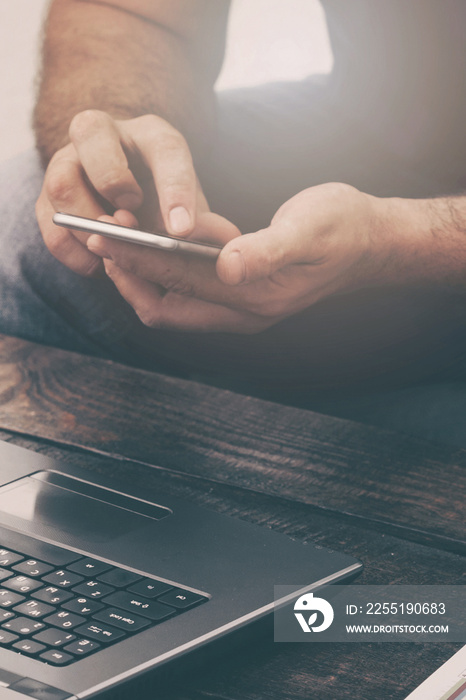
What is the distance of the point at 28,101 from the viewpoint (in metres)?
0.96

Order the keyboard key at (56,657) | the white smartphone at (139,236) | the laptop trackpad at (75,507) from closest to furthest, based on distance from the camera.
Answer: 1. the keyboard key at (56,657)
2. the laptop trackpad at (75,507)
3. the white smartphone at (139,236)

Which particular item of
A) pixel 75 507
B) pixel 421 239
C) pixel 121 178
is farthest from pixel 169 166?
pixel 75 507

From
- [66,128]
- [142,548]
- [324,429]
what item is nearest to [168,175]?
[66,128]

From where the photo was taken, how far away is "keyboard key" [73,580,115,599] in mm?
417

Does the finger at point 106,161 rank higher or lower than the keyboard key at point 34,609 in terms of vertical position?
higher

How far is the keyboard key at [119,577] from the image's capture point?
0.43 m

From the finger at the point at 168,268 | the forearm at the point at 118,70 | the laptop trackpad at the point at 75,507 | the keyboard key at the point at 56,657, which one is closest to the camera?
the keyboard key at the point at 56,657

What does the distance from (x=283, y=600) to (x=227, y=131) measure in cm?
53

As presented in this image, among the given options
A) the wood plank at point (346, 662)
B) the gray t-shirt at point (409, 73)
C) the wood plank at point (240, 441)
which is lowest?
the wood plank at point (346, 662)

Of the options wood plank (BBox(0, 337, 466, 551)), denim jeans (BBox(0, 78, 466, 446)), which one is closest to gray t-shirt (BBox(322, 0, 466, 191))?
denim jeans (BBox(0, 78, 466, 446))

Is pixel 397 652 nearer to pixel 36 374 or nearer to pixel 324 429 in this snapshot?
pixel 324 429

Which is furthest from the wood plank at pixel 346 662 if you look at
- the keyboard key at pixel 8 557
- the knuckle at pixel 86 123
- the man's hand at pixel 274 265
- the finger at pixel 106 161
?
the knuckle at pixel 86 123

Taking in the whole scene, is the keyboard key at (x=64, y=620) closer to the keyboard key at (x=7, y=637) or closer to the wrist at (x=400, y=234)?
the keyboard key at (x=7, y=637)

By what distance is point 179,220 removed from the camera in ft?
2.44
